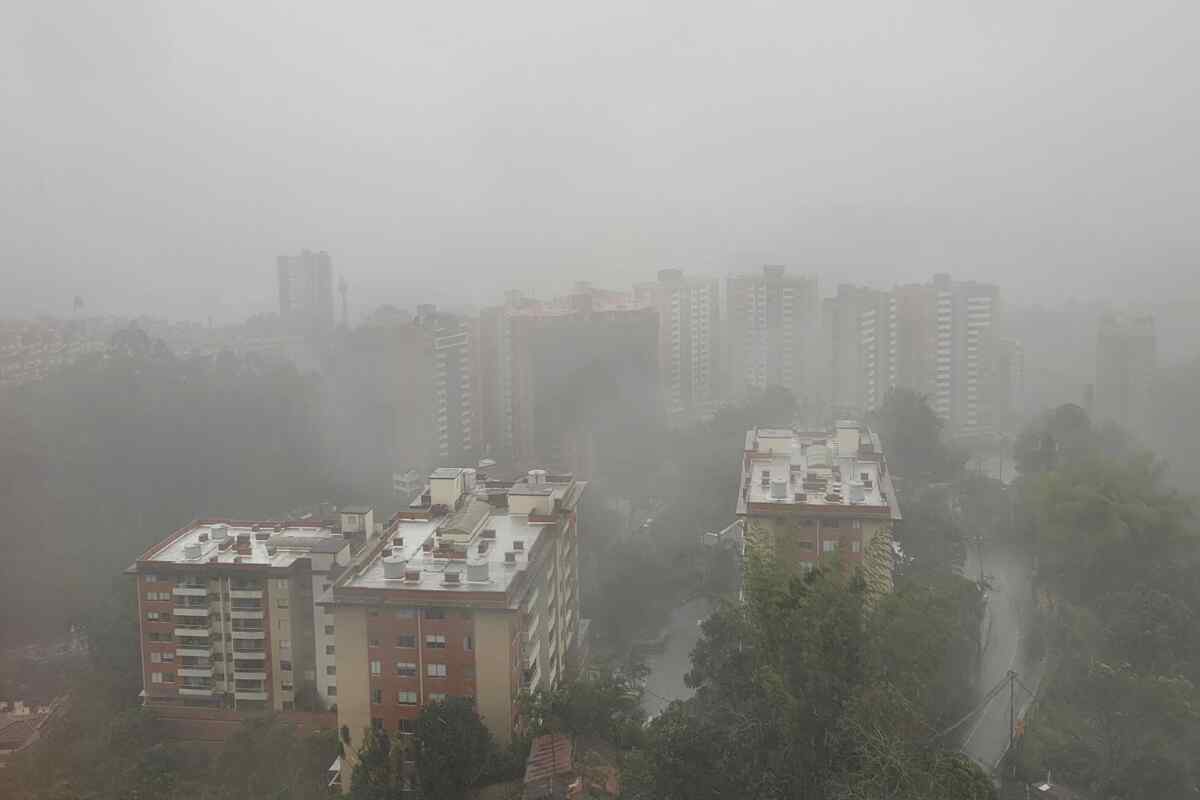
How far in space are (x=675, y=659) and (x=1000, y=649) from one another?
84.8 inches

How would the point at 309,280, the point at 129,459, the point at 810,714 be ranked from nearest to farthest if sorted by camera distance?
the point at 810,714 → the point at 129,459 → the point at 309,280

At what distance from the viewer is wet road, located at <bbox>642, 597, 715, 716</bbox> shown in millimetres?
6734

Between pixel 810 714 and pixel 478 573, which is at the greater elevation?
pixel 478 573

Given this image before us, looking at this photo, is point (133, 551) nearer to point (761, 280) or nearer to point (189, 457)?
point (189, 457)

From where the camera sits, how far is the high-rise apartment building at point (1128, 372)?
1236 centimetres

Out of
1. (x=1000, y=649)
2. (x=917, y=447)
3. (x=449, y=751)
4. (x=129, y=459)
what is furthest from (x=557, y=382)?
(x=449, y=751)

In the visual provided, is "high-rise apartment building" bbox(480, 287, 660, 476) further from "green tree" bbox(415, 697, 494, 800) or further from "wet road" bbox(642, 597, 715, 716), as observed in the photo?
"green tree" bbox(415, 697, 494, 800)

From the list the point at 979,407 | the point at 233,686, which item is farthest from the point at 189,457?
→ the point at 979,407

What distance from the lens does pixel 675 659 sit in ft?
24.1

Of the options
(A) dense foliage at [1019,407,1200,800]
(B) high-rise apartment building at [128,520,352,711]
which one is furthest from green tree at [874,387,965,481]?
(B) high-rise apartment building at [128,520,352,711]

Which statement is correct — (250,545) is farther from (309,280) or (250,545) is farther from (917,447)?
(309,280)

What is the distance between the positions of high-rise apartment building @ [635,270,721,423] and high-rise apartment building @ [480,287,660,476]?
1035 mm

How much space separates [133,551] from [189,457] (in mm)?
1866

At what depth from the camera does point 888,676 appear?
452 centimetres
